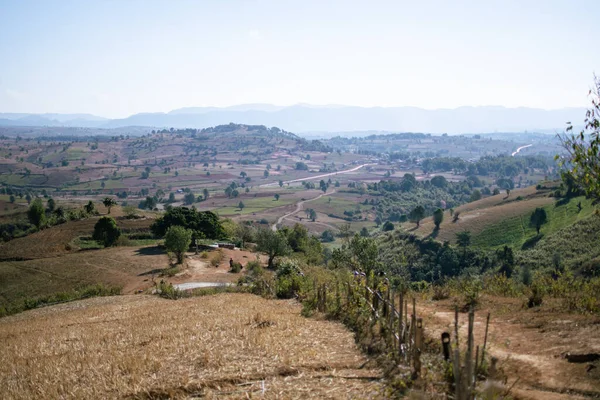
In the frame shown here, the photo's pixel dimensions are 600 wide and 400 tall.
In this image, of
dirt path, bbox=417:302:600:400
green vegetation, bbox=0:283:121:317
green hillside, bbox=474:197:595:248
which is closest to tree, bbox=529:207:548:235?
green hillside, bbox=474:197:595:248

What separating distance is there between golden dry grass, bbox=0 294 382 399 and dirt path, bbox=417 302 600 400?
2.60 meters

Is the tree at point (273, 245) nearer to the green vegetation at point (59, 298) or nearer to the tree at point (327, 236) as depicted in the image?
the green vegetation at point (59, 298)

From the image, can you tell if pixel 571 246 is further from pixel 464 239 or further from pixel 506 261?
pixel 464 239

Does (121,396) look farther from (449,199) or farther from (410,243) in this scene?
(449,199)

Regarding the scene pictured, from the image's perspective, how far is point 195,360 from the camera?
1115 cm

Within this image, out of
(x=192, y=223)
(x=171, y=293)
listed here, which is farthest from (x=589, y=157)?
(x=192, y=223)

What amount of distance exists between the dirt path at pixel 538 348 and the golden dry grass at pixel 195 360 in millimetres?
2597

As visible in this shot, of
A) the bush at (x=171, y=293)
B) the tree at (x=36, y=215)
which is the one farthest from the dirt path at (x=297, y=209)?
the bush at (x=171, y=293)

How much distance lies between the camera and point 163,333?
50.0 feet

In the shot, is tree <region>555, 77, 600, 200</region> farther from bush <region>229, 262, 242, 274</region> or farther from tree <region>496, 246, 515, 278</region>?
tree <region>496, 246, 515, 278</region>

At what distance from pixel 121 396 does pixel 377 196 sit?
17613cm

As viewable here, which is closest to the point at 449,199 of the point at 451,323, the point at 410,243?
the point at 410,243

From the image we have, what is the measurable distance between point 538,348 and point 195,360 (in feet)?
26.0

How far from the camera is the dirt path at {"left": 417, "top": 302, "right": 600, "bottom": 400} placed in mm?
7953
